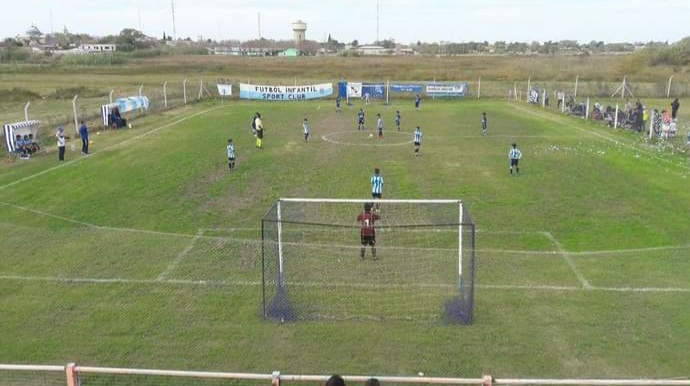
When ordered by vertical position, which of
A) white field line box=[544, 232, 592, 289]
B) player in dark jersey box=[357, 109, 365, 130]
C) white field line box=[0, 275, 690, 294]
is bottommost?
white field line box=[0, 275, 690, 294]

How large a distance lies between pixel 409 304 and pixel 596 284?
4.70 meters

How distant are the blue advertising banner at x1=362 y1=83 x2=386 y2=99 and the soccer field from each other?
2864 centimetres

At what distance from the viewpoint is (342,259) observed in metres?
16.9

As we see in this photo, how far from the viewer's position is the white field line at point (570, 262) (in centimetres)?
1517

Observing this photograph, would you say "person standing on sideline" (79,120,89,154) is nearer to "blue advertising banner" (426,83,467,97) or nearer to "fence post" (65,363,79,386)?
"fence post" (65,363,79,386)

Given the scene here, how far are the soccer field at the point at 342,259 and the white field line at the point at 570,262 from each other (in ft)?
0.26

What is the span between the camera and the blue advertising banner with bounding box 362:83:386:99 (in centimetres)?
6206

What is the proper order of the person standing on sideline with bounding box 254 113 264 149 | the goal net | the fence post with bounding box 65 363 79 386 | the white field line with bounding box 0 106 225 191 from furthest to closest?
the person standing on sideline with bounding box 254 113 264 149 < the white field line with bounding box 0 106 225 191 < the goal net < the fence post with bounding box 65 363 79 386

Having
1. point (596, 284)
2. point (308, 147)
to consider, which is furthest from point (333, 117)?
point (596, 284)

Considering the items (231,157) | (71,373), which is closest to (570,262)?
(71,373)

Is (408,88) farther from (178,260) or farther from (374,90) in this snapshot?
(178,260)

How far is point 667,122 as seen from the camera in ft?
119

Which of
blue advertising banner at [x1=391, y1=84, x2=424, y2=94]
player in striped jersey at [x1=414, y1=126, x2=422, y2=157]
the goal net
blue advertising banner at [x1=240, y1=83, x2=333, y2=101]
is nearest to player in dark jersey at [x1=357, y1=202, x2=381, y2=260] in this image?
the goal net

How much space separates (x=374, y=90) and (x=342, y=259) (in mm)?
47019
